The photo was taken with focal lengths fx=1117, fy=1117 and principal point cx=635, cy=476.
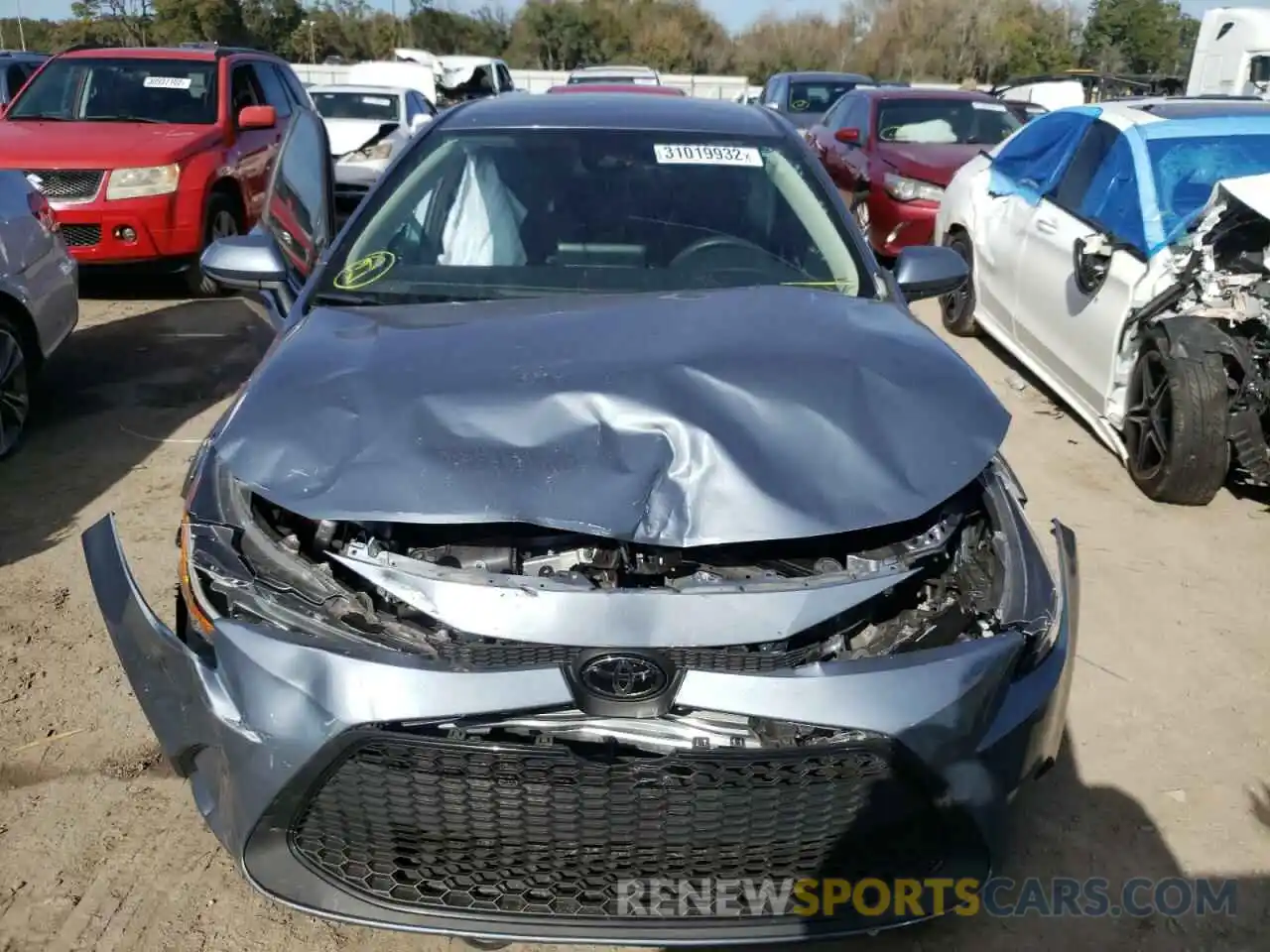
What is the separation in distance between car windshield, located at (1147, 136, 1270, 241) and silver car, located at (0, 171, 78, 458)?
5.50m

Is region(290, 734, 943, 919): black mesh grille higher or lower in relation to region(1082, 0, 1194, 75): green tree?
higher

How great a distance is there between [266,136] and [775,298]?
7.96m

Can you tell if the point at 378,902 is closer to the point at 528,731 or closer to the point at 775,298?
the point at 528,731

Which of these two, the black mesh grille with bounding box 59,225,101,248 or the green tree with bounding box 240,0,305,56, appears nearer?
the black mesh grille with bounding box 59,225,101,248

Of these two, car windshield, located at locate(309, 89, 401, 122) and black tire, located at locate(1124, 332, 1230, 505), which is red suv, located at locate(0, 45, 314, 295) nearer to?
car windshield, located at locate(309, 89, 401, 122)

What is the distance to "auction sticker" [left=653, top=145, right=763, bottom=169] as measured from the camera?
3643 millimetres

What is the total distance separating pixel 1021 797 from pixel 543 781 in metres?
0.99

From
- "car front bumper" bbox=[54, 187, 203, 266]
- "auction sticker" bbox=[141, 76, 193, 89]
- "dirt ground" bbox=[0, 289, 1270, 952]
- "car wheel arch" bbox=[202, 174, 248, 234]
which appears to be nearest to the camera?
"dirt ground" bbox=[0, 289, 1270, 952]

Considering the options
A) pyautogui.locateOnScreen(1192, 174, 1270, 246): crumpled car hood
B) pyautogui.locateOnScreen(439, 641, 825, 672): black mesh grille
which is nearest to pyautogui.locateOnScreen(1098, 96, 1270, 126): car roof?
pyautogui.locateOnScreen(1192, 174, 1270, 246): crumpled car hood

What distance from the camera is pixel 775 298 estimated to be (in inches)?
118

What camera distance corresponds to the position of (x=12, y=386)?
5379mm

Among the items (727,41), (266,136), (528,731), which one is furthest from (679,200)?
(727,41)

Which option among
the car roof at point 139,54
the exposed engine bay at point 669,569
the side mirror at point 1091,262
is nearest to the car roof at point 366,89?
the car roof at point 139,54

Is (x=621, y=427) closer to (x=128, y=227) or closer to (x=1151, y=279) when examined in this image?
(x=1151, y=279)
